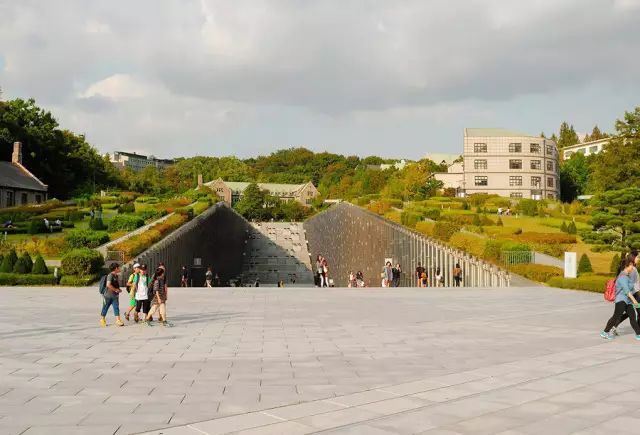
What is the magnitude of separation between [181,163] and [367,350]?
605 feet

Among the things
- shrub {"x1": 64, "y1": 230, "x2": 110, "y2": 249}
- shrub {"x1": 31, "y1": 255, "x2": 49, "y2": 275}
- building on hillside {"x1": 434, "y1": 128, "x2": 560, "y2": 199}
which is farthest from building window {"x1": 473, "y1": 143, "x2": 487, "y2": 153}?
shrub {"x1": 31, "y1": 255, "x2": 49, "y2": 275}

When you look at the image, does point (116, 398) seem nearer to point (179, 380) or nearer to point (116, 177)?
point (179, 380)

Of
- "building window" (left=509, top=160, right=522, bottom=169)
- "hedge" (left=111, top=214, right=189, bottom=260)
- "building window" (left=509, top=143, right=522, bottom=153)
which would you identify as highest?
"building window" (left=509, top=143, right=522, bottom=153)

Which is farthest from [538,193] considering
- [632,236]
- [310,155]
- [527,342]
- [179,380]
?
[310,155]

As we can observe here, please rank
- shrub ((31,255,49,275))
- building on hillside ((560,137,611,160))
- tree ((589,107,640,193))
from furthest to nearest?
building on hillside ((560,137,611,160)), tree ((589,107,640,193)), shrub ((31,255,49,275))

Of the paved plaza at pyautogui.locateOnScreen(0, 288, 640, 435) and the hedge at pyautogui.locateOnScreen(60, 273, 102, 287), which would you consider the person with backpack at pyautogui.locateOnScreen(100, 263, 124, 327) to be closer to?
the paved plaza at pyautogui.locateOnScreen(0, 288, 640, 435)

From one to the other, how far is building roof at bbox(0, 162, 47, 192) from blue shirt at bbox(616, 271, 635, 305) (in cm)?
6623

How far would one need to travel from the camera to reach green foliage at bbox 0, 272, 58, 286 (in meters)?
27.5

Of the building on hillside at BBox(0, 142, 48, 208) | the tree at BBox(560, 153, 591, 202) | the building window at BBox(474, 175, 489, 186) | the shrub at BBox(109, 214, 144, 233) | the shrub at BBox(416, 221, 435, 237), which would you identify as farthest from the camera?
the tree at BBox(560, 153, 591, 202)

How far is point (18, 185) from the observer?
6781 cm

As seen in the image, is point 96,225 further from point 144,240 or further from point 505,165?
point 505,165

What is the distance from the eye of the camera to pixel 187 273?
144 feet

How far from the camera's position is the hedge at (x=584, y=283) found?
2609 centimetres

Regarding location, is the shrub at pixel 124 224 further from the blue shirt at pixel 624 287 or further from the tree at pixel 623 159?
the tree at pixel 623 159
